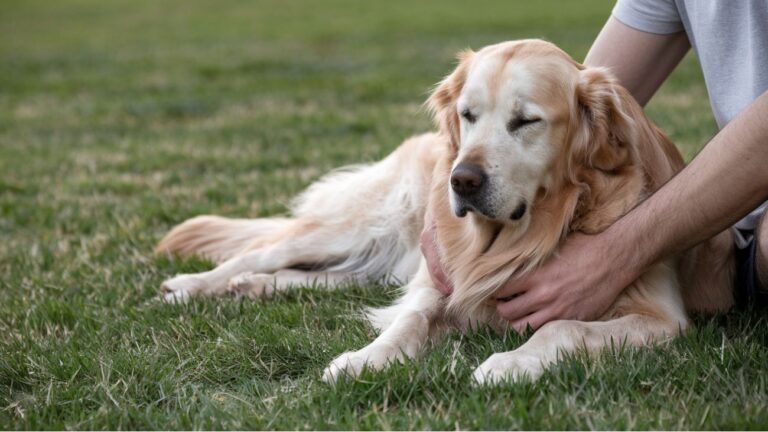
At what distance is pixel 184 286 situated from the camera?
3830 mm

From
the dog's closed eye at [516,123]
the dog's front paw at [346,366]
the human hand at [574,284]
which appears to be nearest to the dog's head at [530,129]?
the dog's closed eye at [516,123]

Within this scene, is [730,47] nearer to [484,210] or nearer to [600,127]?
[600,127]

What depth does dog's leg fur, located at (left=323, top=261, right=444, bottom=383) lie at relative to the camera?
2.64m

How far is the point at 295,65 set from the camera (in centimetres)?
1224

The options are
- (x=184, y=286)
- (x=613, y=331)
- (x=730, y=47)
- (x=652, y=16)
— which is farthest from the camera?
(x=184, y=286)

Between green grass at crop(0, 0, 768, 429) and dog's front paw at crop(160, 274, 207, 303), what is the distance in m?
0.10

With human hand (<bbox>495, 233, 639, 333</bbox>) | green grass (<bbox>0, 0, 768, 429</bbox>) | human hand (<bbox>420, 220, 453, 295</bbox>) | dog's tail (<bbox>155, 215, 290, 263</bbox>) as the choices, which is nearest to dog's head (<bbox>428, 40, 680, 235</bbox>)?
human hand (<bbox>495, 233, 639, 333</bbox>)

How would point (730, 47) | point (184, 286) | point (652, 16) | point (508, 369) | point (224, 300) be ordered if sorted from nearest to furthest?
point (508, 369) < point (730, 47) < point (652, 16) < point (224, 300) < point (184, 286)

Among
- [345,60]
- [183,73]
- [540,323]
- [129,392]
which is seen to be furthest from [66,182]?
[345,60]

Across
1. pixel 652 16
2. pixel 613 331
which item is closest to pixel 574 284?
pixel 613 331

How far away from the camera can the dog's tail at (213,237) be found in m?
4.42

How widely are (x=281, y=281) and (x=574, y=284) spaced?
1549 mm

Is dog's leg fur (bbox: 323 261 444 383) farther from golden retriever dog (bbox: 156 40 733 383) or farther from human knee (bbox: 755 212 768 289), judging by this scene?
human knee (bbox: 755 212 768 289)

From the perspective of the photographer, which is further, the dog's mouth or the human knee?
the human knee
